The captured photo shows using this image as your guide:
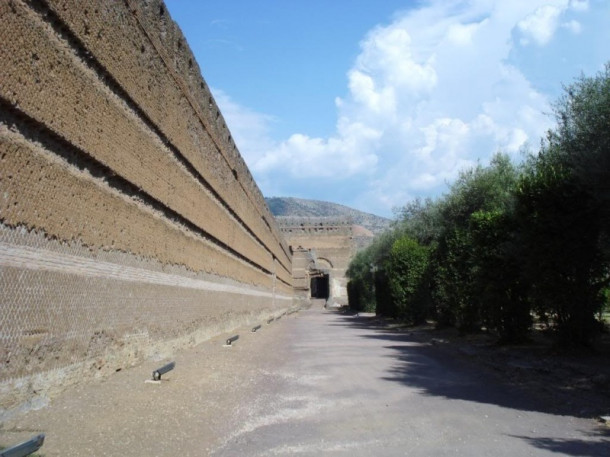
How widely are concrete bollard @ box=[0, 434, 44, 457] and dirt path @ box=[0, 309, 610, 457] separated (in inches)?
11.1

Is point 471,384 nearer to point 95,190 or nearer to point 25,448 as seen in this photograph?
point 95,190

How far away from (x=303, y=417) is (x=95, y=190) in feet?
13.6

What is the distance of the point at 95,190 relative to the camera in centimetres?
748

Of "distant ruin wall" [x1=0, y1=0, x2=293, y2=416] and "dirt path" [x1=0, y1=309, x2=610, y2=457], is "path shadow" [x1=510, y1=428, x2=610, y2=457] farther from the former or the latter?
"distant ruin wall" [x1=0, y1=0, x2=293, y2=416]

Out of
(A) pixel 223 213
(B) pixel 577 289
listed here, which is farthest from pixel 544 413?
(A) pixel 223 213

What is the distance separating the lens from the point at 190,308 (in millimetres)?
13320

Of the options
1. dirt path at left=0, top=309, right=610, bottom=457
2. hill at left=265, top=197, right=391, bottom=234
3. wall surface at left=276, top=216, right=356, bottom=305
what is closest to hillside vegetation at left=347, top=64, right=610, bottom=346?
dirt path at left=0, top=309, right=610, bottom=457

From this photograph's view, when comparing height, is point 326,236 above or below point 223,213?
above

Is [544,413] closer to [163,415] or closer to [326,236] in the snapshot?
[163,415]

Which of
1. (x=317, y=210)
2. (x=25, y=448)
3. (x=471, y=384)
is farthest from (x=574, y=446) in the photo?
(x=317, y=210)

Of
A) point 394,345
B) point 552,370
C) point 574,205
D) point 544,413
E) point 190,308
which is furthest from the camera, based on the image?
point 394,345

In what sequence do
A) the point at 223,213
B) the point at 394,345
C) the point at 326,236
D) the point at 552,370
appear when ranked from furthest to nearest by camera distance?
the point at 326,236 → the point at 223,213 → the point at 394,345 → the point at 552,370

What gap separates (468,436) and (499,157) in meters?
18.1

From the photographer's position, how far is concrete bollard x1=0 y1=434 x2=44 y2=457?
3.77 metres
